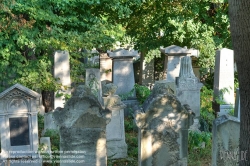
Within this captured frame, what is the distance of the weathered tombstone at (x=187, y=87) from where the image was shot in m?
9.82

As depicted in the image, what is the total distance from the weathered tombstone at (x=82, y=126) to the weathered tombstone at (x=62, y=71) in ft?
14.3

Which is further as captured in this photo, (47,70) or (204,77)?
(204,77)

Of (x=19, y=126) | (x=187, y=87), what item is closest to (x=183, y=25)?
(x=187, y=87)

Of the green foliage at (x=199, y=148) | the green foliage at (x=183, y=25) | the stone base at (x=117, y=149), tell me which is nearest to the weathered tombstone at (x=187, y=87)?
the green foliage at (x=199, y=148)

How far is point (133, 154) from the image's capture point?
26.2 feet

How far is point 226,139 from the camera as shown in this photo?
5.46 metres

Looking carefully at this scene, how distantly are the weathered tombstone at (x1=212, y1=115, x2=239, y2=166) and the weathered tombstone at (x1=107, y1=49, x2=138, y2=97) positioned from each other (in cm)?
637

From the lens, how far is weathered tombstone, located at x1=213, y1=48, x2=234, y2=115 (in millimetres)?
10805

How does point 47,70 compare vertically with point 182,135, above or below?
above

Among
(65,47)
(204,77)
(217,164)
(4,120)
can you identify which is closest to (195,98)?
(65,47)

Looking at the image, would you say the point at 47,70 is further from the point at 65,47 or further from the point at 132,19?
the point at 132,19

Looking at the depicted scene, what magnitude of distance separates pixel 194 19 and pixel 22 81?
290 inches

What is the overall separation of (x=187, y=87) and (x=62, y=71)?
345cm

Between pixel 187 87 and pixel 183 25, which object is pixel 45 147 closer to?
pixel 187 87
